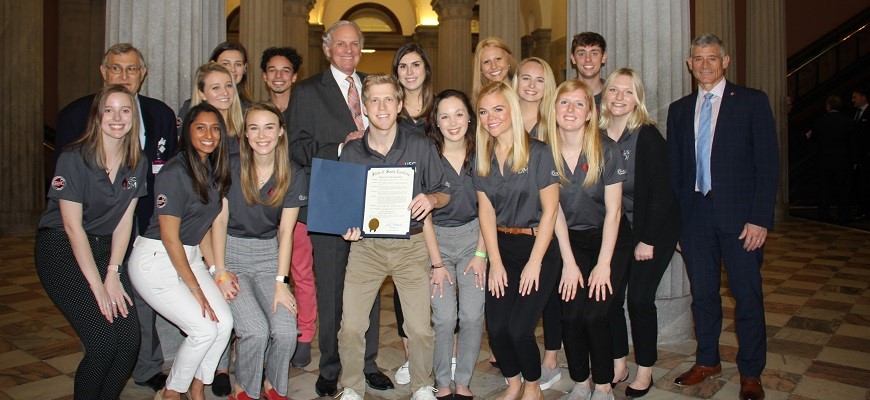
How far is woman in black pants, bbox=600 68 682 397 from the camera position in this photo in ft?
12.8

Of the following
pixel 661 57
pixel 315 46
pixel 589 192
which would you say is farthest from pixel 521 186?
pixel 315 46

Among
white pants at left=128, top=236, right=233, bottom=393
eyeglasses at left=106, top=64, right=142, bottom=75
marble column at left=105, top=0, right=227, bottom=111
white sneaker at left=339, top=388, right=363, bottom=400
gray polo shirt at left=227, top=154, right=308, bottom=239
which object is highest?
marble column at left=105, top=0, right=227, bottom=111

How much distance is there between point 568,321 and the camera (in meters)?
3.70

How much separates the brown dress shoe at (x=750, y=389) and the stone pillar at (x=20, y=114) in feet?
38.4

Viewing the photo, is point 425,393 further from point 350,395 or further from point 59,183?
point 59,183

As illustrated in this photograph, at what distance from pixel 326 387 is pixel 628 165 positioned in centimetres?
235

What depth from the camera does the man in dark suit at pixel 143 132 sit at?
393cm

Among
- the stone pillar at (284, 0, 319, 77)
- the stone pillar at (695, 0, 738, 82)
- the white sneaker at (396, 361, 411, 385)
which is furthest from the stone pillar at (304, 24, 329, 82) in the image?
the white sneaker at (396, 361, 411, 385)

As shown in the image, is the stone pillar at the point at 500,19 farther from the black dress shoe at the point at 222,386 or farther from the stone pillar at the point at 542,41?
the black dress shoe at the point at 222,386

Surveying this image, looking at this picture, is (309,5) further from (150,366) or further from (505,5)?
(150,366)

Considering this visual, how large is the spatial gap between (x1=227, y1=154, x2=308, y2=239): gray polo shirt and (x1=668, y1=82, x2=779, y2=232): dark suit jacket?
2.58 m

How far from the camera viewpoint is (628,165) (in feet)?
13.0

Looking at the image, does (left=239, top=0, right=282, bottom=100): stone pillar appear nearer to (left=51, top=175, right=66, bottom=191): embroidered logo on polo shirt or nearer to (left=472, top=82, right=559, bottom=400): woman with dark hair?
(left=51, top=175, right=66, bottom=191): embroidered logo on polo shirt

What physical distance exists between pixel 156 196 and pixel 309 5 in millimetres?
15896
